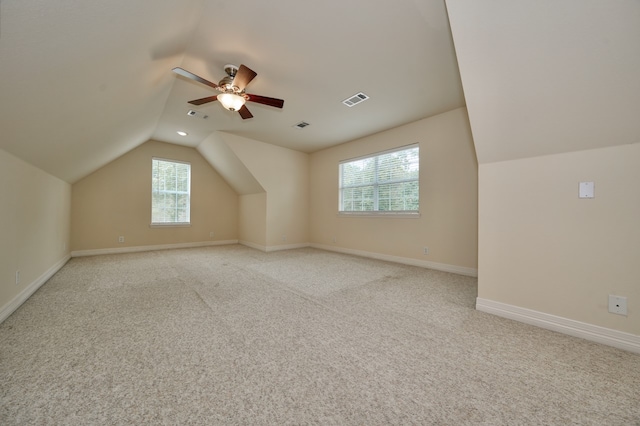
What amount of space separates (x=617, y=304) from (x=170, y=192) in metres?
7.27

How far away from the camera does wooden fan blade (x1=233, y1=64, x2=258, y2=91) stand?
2.22m

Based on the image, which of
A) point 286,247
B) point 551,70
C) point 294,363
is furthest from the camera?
point 286,247

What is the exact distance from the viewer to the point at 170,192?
5.71 metres

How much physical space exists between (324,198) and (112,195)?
184 inches

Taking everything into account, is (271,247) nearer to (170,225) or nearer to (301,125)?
(170,225)

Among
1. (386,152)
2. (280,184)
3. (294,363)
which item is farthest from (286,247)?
(294,363)

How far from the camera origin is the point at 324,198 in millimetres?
5855

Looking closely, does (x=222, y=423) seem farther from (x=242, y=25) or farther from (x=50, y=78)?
(x=242, y=25)

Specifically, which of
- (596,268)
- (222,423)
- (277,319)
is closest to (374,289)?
(277,319)

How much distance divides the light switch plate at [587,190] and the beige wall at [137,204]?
6.69 m

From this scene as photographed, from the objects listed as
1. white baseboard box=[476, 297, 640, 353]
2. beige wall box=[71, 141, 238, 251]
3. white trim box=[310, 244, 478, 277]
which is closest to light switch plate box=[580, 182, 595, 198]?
white baseboard box=[476, 297, 640, 353]

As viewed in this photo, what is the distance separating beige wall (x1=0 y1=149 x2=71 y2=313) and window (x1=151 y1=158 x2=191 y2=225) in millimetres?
1892

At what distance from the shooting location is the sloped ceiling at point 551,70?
1354 millimetres

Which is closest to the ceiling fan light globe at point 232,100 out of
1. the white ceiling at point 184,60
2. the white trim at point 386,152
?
the white ceiling at point 184,60
